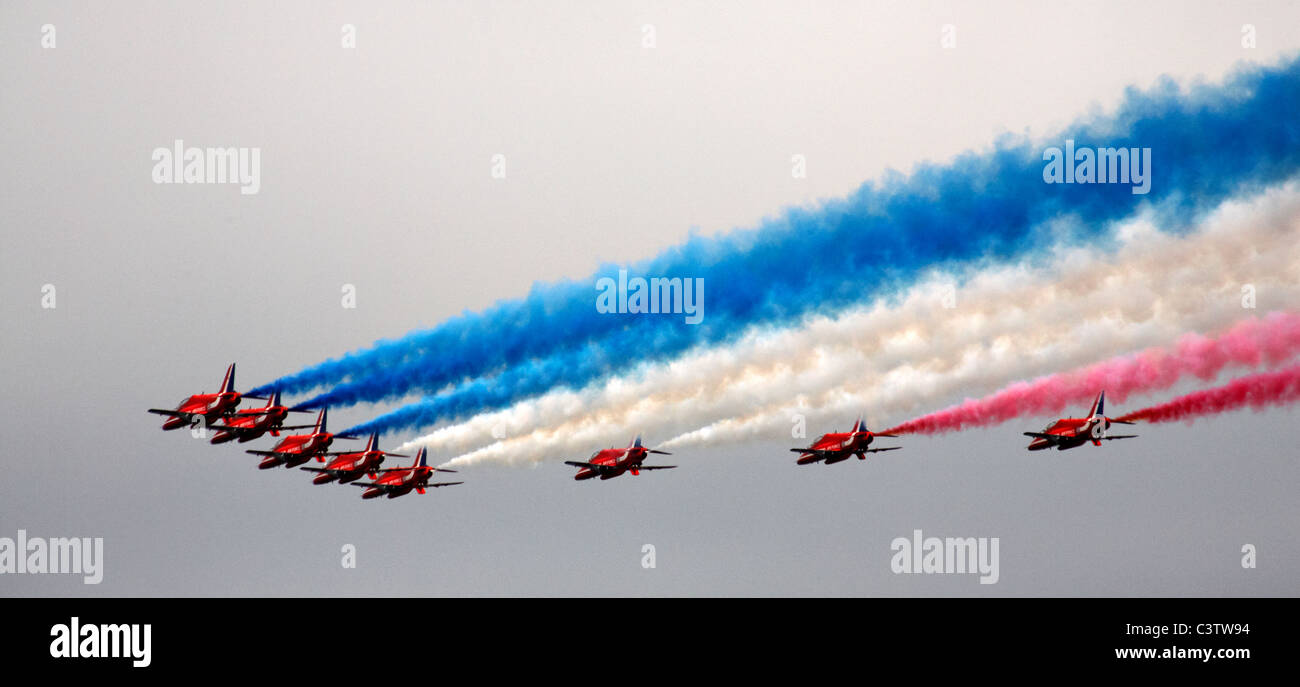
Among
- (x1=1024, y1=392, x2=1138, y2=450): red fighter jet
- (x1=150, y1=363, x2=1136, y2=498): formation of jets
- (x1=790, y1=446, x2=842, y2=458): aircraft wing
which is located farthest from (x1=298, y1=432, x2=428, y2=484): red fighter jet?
(x1=1024, y1=392, x2=1138, y2=450): red fighter jet

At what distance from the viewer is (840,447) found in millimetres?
58031

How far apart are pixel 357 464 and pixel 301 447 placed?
294 cm

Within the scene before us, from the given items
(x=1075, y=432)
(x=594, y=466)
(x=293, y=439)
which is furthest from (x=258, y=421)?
(x=1075, y=432)

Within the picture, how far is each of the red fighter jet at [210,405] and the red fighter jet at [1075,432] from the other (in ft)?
116

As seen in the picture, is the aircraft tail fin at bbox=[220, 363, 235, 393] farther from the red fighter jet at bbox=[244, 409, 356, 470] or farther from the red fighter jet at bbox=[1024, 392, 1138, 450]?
the red fighter jet at bbox=[1024, 392, 1138, 450]

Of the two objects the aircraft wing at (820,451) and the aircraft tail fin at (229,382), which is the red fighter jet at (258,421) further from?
the aircraft wing at (820,451)

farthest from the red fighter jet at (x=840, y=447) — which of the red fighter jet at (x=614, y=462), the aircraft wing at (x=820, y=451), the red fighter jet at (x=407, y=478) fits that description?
the red fighter jet at (x=407, y=478)

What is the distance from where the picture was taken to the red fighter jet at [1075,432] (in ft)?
174
